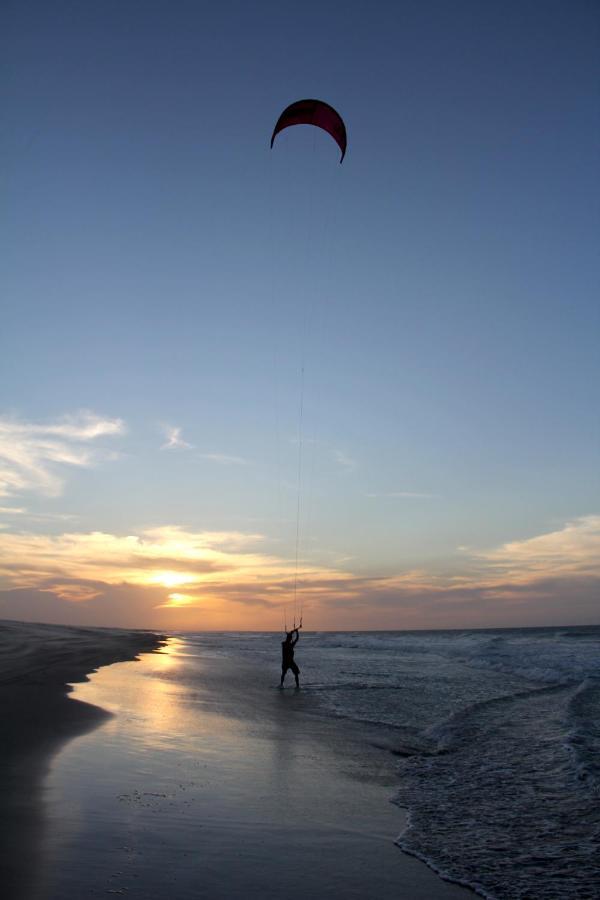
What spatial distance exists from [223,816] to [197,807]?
1.31ft

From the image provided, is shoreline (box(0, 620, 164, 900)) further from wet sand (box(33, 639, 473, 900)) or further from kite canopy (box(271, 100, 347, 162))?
kite canopy (box(271, 100, 347, 162))

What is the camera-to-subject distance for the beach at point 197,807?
5129 mm

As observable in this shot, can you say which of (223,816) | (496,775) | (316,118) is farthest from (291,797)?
(316,118)

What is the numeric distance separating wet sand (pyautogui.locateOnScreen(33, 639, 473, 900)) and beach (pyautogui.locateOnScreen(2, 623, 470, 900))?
0.02 metres

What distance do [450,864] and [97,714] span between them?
30.4ft

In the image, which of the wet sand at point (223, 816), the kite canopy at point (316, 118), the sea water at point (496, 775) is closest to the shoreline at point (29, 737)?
the wet sand at point (223, 816)

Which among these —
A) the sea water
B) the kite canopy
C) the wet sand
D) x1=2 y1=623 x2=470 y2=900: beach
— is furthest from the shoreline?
the kite canopy

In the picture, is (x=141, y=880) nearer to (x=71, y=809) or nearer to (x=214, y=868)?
(x=214, y=868)

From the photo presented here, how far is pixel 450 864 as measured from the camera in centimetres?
595

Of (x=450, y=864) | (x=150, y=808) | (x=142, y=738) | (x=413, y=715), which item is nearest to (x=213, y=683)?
(x=413, y=715)

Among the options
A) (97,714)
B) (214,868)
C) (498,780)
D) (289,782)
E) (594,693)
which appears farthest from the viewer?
(594,693)

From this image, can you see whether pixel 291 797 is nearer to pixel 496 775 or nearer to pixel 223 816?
pixel 223 816

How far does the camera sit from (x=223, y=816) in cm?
675

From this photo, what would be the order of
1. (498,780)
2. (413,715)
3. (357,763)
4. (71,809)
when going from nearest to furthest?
(71,809), (498,780), (357,763), (413,715)
